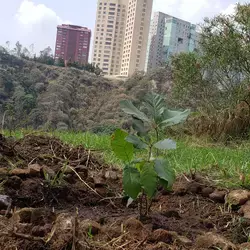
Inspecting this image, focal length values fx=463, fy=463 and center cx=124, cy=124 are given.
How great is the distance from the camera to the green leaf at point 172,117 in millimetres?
1498

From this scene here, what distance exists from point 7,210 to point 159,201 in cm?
79

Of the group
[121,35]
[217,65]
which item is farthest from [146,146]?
[121,35]

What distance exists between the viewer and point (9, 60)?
57.2 ft

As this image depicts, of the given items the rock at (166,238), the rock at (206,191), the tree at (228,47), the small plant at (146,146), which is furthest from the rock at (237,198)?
the tree at (228,47)

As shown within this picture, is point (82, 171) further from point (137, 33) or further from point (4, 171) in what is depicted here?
point (137, 33)

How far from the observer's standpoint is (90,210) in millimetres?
1758

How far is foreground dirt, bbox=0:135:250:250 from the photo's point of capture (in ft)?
3.67

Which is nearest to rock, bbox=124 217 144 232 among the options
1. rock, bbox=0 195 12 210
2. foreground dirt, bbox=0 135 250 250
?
foreground dirt, bbox=0 135 250 250

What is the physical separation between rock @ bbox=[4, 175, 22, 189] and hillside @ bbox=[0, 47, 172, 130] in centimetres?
728

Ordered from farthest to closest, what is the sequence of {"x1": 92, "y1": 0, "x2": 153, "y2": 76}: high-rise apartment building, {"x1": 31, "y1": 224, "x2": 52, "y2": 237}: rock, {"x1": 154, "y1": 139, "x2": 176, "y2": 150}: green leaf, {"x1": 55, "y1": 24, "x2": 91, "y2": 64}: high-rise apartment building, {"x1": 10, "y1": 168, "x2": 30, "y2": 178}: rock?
{"x1": 92, "y1": 0, "x2": 153, "y2": 76}: high-rise apartment building → {"x1": 55, "y1": 24, "x2": 91, "y2": 64}: high-rise apartment building → {"x1": 10, "y1": 168, "x2": 30, "y2": 178}: rock → {"x1": 154, "y1": 139, "x2": 176, "y2": 150}: green leaf → {"x1": 31, "y1": 224, "x2": 52, "y2": 237}: rock

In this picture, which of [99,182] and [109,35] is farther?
[109,35]

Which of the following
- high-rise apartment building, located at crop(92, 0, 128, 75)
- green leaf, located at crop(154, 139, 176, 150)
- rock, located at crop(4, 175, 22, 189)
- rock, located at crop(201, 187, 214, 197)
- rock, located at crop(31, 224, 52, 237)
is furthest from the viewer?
high-rise apartment building, located at crop(92, 0, 128, 75)

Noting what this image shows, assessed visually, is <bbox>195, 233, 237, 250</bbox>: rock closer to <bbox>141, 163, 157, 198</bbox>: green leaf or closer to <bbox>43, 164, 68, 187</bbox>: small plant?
<bbox>141, 163, 157, 198</bbox>: green leaf

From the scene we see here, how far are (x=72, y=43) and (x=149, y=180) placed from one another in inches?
765
